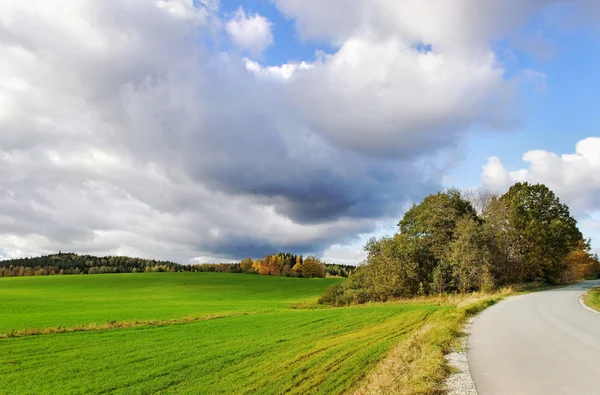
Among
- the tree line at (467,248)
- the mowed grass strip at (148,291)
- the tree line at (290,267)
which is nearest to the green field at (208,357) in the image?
the tree line at (467,248)

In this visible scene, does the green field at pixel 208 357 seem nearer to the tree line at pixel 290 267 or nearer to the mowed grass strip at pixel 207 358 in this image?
the mowed grass strip at pixel 207 358

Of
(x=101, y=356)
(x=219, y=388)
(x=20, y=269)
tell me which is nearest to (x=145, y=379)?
(x=219, y=388)

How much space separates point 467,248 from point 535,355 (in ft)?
Result: 108

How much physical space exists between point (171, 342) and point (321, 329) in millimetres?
7706

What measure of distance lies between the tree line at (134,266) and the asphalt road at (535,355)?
4655 inches

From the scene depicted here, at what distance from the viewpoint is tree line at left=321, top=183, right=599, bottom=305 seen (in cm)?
4247

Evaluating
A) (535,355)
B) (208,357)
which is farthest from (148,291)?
(535,355)

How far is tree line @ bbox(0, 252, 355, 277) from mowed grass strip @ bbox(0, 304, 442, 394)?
114 metres

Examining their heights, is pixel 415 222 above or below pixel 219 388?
above

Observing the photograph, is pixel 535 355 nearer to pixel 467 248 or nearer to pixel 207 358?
pixel 207 358

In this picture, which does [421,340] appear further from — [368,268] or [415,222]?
[415,222]

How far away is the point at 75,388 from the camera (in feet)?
39.5

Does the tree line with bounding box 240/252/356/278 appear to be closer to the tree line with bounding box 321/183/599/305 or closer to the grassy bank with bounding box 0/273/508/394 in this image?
the tree line with bounding box 321/183/599/305

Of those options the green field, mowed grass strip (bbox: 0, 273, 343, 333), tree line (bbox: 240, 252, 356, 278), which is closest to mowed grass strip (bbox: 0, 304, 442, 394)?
the green field
